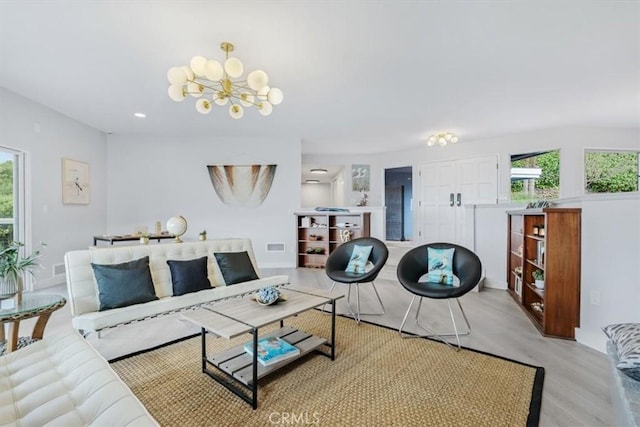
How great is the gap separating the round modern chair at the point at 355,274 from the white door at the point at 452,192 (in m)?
3.19

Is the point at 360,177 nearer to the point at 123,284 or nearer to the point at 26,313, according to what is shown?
the point at 123,284

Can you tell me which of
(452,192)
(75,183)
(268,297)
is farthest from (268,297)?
(452,192)

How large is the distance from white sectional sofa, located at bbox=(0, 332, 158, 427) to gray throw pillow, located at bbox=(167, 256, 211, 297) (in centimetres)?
125

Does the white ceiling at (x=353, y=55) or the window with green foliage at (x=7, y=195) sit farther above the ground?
the white ceiling at (x=353, y=55)

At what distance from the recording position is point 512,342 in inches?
106

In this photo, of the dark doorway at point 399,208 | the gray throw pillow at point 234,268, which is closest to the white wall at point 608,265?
the gray throw pillow at point 234,268

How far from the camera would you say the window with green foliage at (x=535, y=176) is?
575cm

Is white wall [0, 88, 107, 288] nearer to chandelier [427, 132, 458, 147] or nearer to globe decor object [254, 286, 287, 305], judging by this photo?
globe decor object [254, 286, 287, 305]

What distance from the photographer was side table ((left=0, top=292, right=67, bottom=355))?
1.83m

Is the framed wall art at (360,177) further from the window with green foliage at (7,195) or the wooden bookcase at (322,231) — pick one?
the window with green foliage at (7,195)

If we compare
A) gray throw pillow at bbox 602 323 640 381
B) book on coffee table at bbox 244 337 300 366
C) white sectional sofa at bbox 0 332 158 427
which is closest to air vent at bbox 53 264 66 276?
white sectional sofa at bbox 0 332 158 427

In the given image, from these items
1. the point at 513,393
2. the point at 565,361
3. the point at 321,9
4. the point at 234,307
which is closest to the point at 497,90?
the point at 321,9

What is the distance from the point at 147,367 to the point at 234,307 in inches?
30.2

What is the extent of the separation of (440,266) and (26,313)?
3218mm
